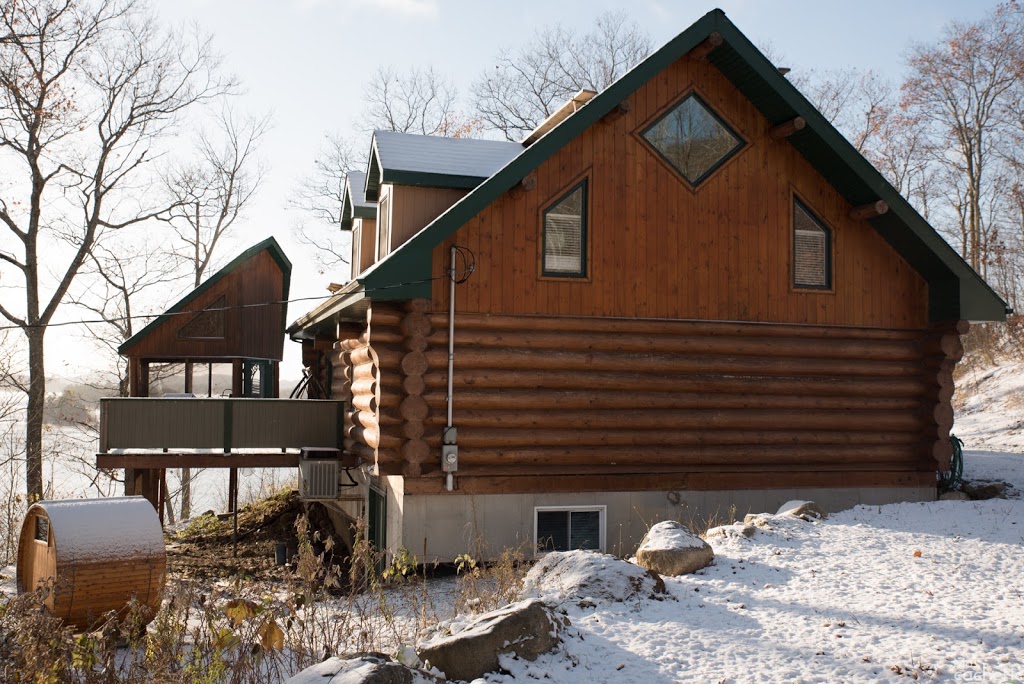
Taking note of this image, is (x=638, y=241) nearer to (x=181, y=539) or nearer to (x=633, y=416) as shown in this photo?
(x=633, y=416)

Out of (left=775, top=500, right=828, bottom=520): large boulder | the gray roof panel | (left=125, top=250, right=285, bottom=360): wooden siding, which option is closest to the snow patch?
the gray roof panel

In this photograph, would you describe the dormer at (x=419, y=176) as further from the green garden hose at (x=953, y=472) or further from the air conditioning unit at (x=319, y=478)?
the green garden hose at (x=953, y=472)

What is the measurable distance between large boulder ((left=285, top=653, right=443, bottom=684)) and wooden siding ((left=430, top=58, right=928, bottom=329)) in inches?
315

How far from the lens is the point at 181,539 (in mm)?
20766

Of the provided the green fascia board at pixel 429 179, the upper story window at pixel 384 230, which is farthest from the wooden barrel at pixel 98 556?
the green fascia board at pixel 429 179

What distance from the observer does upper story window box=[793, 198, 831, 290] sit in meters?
15.7

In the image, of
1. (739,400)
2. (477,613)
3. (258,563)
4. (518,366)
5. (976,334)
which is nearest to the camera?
(477,613)

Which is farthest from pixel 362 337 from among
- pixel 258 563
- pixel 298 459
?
pixel 258 563

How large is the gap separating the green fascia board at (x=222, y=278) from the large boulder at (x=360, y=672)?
15.4 m

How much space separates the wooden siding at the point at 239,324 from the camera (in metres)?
21.8

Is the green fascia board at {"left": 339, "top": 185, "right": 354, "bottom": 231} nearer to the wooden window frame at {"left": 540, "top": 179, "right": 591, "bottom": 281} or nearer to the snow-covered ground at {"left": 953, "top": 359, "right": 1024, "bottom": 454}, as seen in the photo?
the wooden window frame at {"left": 540, "top": 179, "right": 591, "bottom": 281}

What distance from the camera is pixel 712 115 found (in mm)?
15359

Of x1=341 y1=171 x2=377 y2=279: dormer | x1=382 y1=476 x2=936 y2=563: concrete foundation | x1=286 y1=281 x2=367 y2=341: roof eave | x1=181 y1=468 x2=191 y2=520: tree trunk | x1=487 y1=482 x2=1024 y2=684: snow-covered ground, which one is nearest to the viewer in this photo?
x1=487 y1=482 x2=1024 y2=684: snow-covered ground

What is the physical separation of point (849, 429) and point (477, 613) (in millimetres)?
9787
